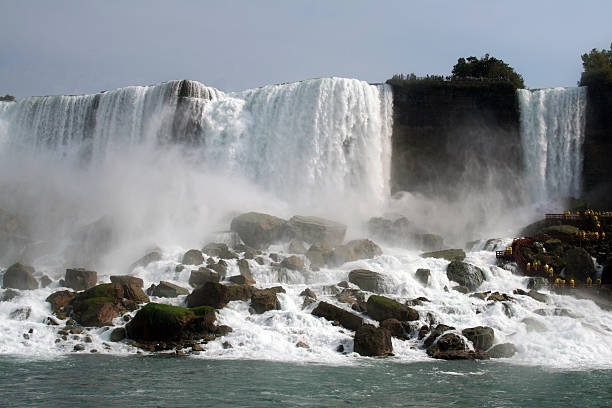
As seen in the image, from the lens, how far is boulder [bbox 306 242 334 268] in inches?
1049

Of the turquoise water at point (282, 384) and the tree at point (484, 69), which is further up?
the tree at point (484, 69)

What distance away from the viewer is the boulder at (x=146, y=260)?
26.2 metres

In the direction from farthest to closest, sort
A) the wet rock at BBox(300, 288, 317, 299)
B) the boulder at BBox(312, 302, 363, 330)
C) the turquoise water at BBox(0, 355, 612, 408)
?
the wet rock at BBox(300, 288, 317, 299), the boulder at BBox(312, 302, 363, 330), the turquoise water at BBox(0, 355, 612, 408)

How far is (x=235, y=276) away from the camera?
23.6 meters

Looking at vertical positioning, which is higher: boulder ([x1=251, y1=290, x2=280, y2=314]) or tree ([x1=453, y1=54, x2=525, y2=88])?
tree ([x1=453, y1=54, x2=525, y2=88])

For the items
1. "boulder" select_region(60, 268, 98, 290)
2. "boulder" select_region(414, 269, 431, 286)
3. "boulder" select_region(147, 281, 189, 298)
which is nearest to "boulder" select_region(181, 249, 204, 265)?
"boulder" select_region(147, 281, 189, 298)

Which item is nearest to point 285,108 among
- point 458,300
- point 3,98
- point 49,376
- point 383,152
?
point 383,152

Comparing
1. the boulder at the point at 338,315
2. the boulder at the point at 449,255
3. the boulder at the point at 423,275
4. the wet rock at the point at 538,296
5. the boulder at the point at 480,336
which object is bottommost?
the boulder at the point at 480,336

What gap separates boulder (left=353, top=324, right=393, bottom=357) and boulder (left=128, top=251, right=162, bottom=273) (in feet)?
40.5

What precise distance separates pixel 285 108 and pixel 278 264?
49.5 ft

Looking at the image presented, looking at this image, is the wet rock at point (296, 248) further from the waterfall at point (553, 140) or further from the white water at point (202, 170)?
the waterfall at point (553, 140)

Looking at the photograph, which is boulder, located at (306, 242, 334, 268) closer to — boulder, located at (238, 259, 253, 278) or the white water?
the white water

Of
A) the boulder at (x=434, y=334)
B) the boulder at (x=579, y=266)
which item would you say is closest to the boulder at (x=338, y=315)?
the boulder at (x=434, y=334)

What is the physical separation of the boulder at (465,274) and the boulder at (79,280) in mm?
14765
